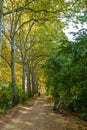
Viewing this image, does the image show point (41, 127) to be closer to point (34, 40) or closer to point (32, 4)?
point (32, 4)

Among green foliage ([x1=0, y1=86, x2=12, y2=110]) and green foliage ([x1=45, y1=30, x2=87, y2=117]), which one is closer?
green foliage ([x1=45, y1=30, x2=87, y2=117])

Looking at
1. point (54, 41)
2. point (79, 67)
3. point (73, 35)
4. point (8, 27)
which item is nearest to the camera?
point (73, 35)

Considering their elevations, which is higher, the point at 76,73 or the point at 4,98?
the point at 76,73

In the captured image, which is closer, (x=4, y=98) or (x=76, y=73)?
(x=76, y=73)

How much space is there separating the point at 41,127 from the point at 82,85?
3.15 metres

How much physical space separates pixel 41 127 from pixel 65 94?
199 centimetres

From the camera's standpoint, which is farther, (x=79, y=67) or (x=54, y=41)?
(x=54, y=41)

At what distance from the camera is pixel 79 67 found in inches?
445

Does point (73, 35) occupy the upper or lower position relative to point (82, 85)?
upper

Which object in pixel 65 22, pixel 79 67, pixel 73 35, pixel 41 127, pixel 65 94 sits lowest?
pixel 41 127

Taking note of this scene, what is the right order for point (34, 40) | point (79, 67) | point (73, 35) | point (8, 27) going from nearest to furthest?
point (73, 35) < point (79, 67) < point (8, 27) < point (34, 40)

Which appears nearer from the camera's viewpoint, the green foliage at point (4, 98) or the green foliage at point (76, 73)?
the green foliage at point (76, 73)

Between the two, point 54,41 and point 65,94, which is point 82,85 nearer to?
point 65,94

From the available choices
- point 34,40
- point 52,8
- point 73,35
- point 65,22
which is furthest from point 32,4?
point 34,40
